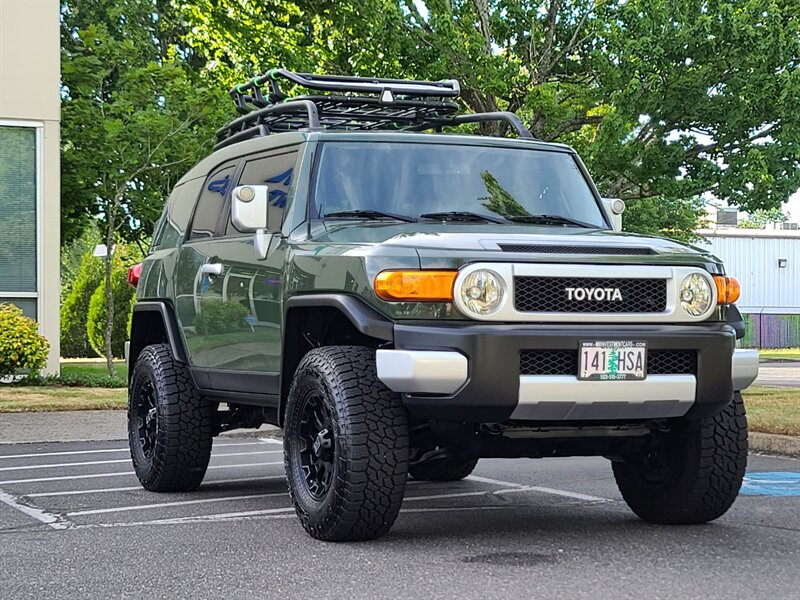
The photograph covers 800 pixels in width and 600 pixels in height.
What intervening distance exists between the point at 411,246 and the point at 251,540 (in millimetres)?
1698

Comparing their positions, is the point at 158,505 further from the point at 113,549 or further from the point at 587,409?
the point at 587,409

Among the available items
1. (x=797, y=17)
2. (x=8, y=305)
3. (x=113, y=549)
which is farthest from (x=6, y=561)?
(x=797, y=17)

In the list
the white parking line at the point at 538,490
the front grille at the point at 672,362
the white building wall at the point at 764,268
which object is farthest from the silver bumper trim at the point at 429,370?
the white building wall at the point at 764,268

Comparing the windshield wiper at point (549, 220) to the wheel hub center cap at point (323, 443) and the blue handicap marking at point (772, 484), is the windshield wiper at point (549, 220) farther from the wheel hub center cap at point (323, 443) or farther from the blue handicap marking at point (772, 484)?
the blue handicap marking at point (772, 484)

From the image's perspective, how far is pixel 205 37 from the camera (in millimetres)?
24141

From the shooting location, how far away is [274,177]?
26.0ft

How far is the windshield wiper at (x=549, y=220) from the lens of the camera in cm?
749

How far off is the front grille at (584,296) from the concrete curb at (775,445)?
5.26 metres

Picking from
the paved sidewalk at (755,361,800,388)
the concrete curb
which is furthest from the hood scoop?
the paved sidewalk at (755,361,800,388)

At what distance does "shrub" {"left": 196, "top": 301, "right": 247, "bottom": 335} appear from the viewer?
25.6 feet

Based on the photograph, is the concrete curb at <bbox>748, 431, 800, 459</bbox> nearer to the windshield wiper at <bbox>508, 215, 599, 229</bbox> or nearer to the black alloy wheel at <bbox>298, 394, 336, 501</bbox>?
the windshield wiper at <bbox>508, 215, 599, 229</bbox>

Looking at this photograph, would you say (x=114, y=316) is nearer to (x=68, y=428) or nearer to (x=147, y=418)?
(x=68, y=428)

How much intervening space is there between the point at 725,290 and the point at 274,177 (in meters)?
2.72

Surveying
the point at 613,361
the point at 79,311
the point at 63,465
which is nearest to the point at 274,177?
the point at 613,361
